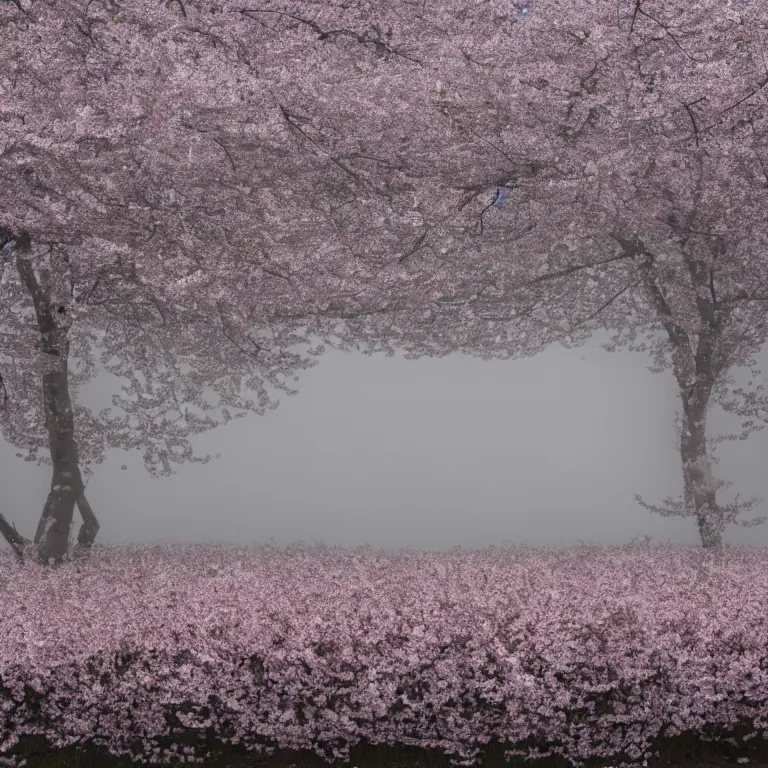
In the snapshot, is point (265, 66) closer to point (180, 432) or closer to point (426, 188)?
point (426, 188)

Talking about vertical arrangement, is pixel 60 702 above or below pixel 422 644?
below

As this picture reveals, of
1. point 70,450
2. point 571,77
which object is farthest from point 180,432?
point 571,77

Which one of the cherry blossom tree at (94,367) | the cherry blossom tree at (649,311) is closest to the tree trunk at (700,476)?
the cherry blossom tree at (649,311)

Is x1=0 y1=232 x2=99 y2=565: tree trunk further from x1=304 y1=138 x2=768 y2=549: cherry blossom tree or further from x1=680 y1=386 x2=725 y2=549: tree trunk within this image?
x1=680 y1=386 x2=725 y2=549: tree trunk

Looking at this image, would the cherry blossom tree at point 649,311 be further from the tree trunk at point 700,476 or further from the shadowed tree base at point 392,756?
the shadowed tree base at point 392,756

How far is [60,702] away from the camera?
295 inches

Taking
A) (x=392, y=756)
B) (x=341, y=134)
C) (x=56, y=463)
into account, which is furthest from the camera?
(x=56, y=463)

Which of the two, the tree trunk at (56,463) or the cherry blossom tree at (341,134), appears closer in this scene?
the cherry blossom tree at (341,134)

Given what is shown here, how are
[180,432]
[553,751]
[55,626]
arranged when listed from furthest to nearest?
[180,432]
[55,626]
[553,751]

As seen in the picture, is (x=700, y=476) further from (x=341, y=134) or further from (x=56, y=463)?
(x=56, y=463)

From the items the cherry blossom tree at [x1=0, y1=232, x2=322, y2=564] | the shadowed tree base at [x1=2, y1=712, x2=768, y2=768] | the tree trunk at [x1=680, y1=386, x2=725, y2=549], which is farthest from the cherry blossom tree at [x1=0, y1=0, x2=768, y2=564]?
the shadowed tree base at [x1=2, y1=712, x2=768, y2=768]

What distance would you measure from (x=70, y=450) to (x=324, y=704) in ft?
26.0

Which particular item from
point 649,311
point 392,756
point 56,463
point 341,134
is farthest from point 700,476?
point 56,463

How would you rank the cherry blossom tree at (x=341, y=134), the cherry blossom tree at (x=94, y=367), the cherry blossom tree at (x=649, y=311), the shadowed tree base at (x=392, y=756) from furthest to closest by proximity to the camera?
the cherry blossom tree at (x=649, y=311) → the cherry blossom tree at (x=94, y=367) → the cherry blossom tree at (x=341, y=134) → the shadowed tree base at (x=392, y=756)
